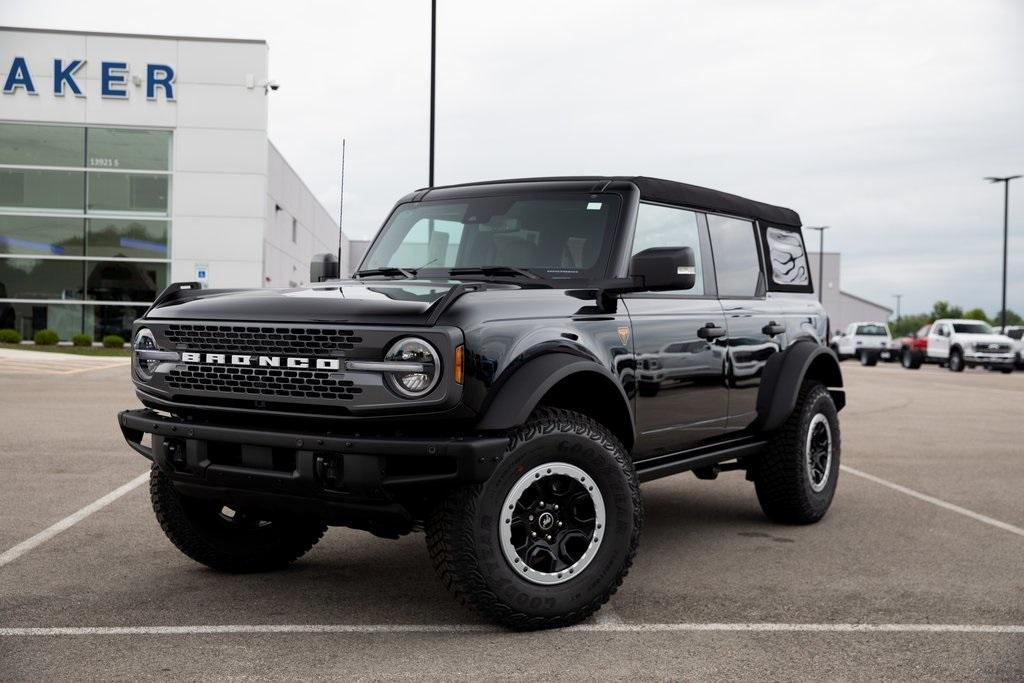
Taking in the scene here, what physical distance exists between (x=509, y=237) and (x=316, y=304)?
1.47 m

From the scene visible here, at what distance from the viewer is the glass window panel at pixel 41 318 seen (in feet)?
114

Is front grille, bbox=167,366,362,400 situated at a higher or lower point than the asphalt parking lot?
higher

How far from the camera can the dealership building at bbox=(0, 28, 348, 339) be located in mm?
34750

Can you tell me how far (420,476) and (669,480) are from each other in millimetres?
5122

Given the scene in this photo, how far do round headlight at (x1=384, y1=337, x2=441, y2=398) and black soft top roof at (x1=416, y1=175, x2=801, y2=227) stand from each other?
177cm

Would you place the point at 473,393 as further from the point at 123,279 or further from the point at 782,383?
the point at 123,279

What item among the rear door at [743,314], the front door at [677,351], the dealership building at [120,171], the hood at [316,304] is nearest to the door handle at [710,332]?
the front door at [677,351]

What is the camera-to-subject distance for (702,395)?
5.50 meters

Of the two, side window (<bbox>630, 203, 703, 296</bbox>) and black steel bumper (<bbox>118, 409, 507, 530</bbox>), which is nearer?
black steel bumper (<bbox>118, 409, 507, 530</bbox>)

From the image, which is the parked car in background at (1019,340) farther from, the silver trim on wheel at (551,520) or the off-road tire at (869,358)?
the silver trim on wheel at (551,520)

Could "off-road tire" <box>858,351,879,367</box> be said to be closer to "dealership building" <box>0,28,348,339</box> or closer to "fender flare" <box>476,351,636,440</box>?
"dealership building" <box>0,28,348,339</box>

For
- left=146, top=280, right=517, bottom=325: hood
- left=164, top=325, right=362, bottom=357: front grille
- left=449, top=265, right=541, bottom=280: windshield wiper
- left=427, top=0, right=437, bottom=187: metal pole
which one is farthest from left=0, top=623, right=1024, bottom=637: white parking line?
left=427, top=0, right=437, bottom=187: metal pole

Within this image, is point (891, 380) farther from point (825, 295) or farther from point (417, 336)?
point (825, 295)

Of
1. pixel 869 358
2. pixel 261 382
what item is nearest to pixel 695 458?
pixel 261 382
